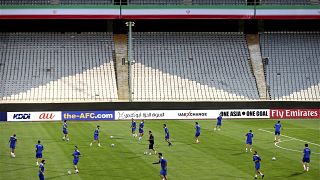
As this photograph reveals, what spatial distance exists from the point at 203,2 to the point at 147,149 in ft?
119

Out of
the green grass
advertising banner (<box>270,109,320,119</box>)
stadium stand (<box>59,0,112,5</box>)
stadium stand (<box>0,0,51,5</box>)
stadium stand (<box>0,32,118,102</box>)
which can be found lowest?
the green grass

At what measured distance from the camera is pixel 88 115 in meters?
56.8

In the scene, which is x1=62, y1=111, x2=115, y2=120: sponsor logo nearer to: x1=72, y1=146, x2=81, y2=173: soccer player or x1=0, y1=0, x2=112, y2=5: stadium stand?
x1=0, y1=0, x2=112, y2=5: stadium stand

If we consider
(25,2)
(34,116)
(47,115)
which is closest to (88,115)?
(47,115)

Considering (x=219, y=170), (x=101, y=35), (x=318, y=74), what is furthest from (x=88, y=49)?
(x=219, y=170)

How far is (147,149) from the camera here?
3919 centimetres

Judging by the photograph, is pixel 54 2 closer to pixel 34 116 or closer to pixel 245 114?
pixel 34 116

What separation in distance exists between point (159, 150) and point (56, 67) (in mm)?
29438

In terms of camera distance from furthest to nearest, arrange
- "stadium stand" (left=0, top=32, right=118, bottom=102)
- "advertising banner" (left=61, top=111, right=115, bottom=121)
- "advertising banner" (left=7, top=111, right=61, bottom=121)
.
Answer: "stadium stand" (left=0, top=32, right=118, bottom=102) → "advertising banner" (left=61, top=111, right=115, bottom=121) → "advertising banner" (left=7, top=111, right=61, bottom=121)

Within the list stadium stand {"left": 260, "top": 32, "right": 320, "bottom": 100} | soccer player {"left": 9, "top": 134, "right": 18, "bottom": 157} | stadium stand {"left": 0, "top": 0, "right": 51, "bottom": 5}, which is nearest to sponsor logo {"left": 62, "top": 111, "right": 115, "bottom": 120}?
stadium stand {"left": 0, "top": 0, "right": 51, "bottom": 5}

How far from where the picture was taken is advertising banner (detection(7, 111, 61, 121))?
55344mm

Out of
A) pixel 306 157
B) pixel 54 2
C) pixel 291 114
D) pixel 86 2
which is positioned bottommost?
pixel 306 157

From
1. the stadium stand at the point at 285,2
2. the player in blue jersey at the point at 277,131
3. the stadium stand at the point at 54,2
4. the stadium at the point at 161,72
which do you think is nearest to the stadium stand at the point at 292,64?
the stadium at the point at 161,72

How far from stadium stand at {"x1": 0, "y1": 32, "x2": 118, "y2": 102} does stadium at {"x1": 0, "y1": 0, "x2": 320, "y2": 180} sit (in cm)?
12
